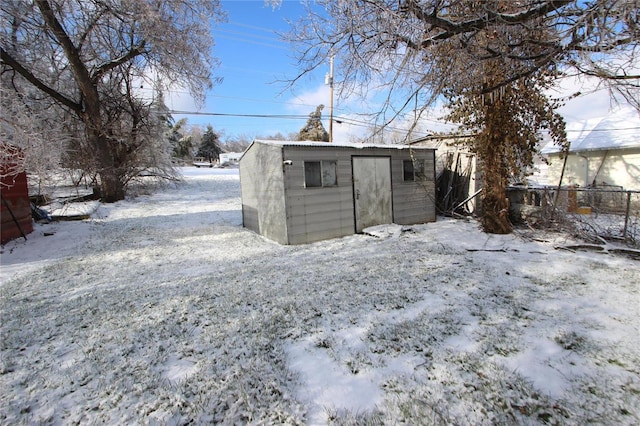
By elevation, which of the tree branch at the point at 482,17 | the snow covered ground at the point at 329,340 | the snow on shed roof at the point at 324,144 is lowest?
the snow covered ground at the point at 329,340

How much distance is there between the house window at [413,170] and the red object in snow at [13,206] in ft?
29.7

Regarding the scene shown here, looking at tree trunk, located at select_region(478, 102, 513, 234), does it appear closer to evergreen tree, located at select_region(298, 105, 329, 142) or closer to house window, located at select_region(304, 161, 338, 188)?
house window, located at select_region(304, 161, 338, 188)

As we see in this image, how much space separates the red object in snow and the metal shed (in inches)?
202

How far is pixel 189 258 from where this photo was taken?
5730mm

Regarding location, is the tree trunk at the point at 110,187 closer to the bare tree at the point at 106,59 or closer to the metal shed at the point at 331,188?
the bare tree at the point at 106,59

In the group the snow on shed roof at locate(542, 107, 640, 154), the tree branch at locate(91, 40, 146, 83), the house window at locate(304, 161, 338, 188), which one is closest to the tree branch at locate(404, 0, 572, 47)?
the house window at locate(304, 161, 338, 188)

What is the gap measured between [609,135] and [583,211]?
8416 mm

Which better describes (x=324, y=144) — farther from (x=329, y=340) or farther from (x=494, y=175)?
(x=329, y=340)

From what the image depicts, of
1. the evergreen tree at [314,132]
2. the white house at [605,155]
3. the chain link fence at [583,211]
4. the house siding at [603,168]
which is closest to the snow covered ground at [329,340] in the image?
the chain link fence at [583,211]

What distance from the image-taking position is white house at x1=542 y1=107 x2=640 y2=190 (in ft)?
34.2

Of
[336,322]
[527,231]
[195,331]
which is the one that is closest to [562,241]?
[527,231]

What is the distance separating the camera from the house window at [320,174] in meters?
6.61

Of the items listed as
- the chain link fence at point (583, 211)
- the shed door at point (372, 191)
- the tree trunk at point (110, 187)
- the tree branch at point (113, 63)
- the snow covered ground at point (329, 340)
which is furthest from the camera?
the tree trunk at point (110, 187)

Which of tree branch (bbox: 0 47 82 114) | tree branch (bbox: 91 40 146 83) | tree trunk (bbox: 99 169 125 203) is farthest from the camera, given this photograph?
tree trunk (bbox: 99 169 125 203)
